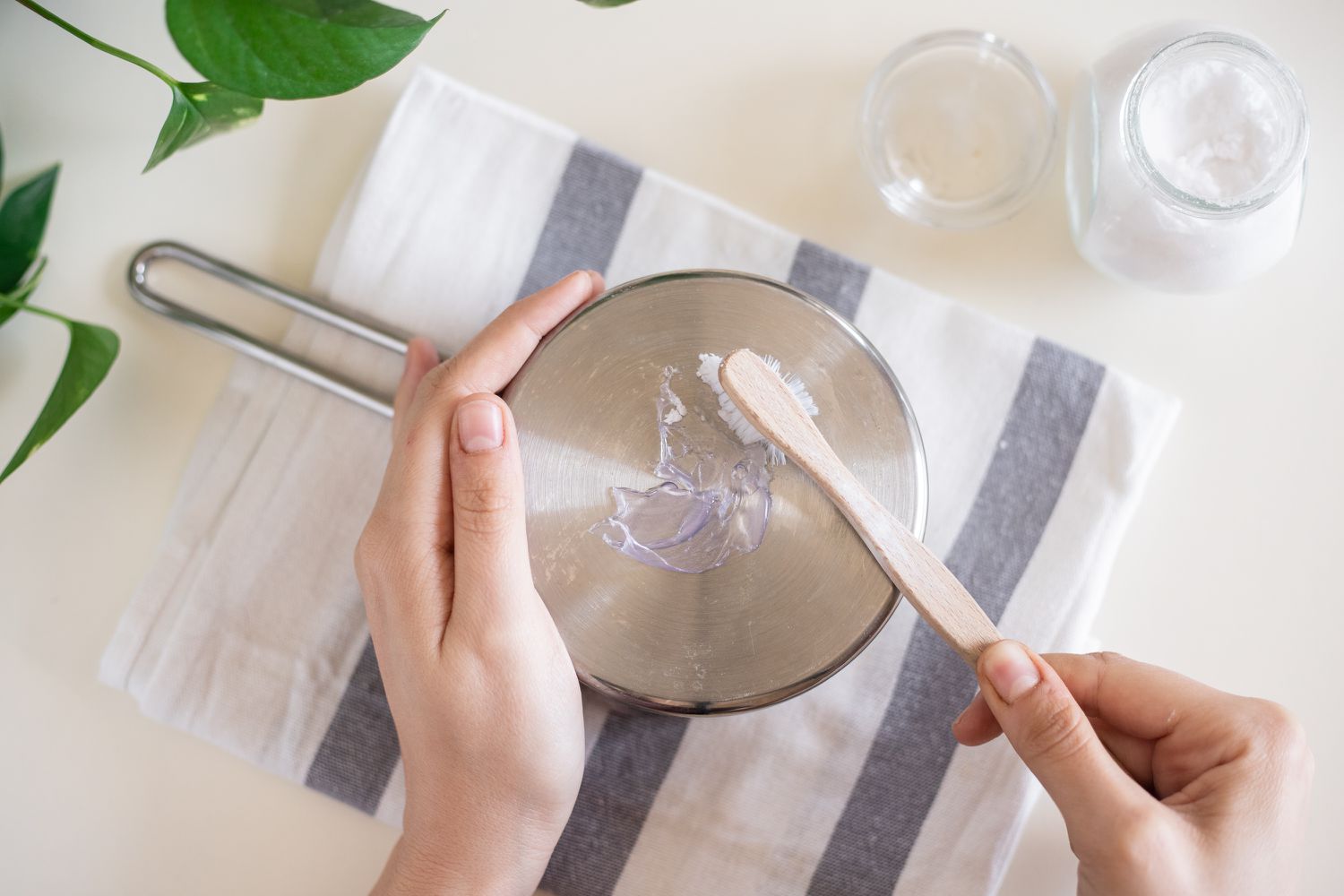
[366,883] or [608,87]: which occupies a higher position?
[608,87]

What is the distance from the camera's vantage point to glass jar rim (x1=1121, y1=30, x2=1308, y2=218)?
1.85 ft

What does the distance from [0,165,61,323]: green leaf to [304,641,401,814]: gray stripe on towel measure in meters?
0.42

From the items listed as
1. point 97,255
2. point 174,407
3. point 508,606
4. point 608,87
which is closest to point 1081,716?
point 508,606

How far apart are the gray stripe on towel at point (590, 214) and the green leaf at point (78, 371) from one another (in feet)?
1.08

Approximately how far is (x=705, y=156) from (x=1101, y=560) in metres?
0.43

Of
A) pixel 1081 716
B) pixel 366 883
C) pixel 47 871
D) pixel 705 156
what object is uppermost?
pixel 705 156

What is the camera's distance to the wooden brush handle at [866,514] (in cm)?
52

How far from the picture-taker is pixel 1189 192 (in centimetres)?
60

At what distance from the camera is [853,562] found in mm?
545

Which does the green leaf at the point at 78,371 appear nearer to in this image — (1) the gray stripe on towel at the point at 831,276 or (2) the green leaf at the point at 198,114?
(2) the green leaf at the point at 198,114

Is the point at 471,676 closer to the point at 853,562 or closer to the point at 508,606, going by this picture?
the point at 508,606

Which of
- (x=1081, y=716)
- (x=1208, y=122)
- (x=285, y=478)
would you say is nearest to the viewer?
(x=1081, y=716)

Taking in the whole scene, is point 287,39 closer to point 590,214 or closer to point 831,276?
point 590,214

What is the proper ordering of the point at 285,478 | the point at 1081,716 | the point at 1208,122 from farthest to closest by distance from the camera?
the point at 285,478
the point at 1208,122
the point at 1081,716
